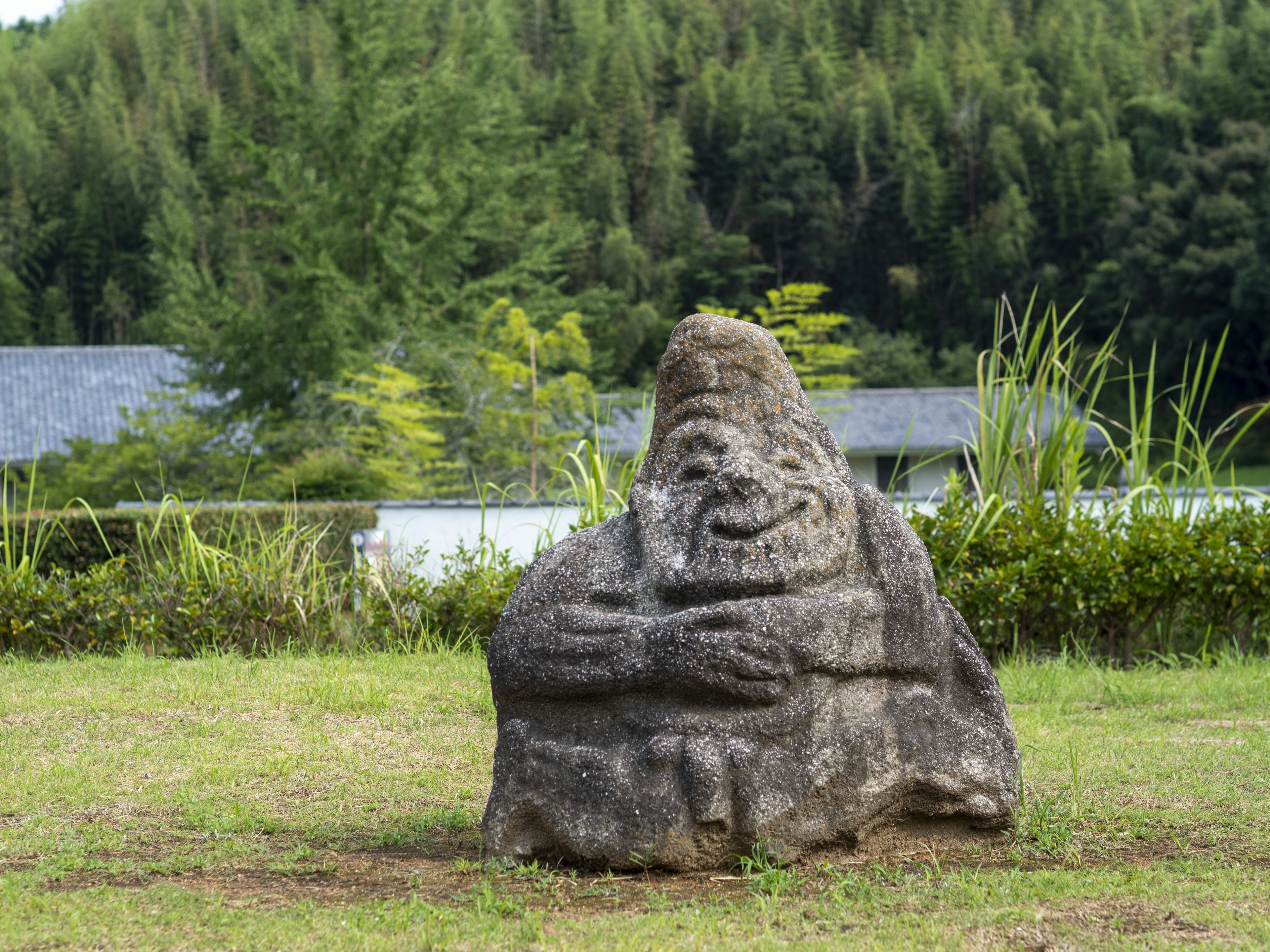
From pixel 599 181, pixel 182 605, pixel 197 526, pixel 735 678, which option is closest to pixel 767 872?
pixel 735 678

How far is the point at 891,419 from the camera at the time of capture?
30.2 m

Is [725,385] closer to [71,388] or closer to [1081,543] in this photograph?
[1081,543]

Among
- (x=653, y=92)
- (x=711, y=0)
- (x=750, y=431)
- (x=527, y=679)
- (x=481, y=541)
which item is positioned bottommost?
(x=481, y=541)

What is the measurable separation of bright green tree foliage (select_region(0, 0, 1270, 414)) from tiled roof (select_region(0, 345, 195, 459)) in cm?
290

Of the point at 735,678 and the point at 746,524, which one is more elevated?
the point at 746,524

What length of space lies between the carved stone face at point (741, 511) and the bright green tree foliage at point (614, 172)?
43.8ft

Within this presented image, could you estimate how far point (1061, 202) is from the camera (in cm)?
4022

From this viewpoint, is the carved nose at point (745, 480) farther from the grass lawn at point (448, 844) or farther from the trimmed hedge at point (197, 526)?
the trimmed hedge at point (197, 526)

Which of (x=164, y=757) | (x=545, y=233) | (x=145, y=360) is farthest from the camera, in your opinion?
(x=145, y=360)

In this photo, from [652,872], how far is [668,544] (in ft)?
3.07

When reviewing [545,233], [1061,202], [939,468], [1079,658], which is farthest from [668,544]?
[1061,202]

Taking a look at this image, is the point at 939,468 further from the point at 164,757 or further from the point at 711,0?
the point at 711,0

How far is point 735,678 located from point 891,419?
27.6 m

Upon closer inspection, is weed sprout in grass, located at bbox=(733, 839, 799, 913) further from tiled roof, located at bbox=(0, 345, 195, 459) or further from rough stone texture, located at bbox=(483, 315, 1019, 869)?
tiled roof, located at bbox=(0, 345, 195, 459)
